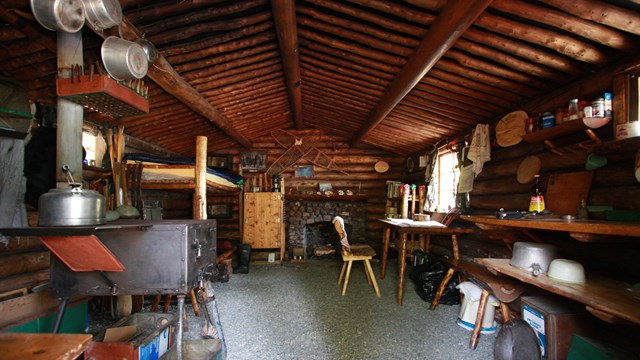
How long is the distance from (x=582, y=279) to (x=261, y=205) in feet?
20.6

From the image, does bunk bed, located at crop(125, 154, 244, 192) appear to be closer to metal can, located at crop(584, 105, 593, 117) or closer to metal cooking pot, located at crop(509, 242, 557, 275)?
metal cooking pot, located at crop(509, 242, 557, 275)

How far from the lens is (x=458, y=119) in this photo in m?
4.64

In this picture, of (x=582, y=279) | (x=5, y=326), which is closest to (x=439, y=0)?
(x=582, y=279)

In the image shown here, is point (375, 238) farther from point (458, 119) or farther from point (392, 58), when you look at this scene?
point (392, 58)

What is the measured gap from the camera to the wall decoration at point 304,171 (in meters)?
8.19

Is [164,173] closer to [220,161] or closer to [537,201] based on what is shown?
[220,161]

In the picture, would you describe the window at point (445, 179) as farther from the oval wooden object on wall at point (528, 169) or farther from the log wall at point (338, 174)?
the log wall at point (338, 174)

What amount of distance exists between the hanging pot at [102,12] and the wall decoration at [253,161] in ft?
19.6

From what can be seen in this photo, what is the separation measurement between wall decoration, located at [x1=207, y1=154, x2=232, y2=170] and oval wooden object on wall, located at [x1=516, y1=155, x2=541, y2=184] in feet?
22.4

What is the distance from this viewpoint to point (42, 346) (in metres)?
1.27

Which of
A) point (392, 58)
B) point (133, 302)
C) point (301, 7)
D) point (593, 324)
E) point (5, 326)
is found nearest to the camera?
point (593, 324)

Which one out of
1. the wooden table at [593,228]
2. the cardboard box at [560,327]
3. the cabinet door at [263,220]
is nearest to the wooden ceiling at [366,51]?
the wooden table at [593,228]

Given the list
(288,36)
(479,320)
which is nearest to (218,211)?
(288,36)

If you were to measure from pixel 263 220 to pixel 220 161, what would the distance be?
2.24 m
